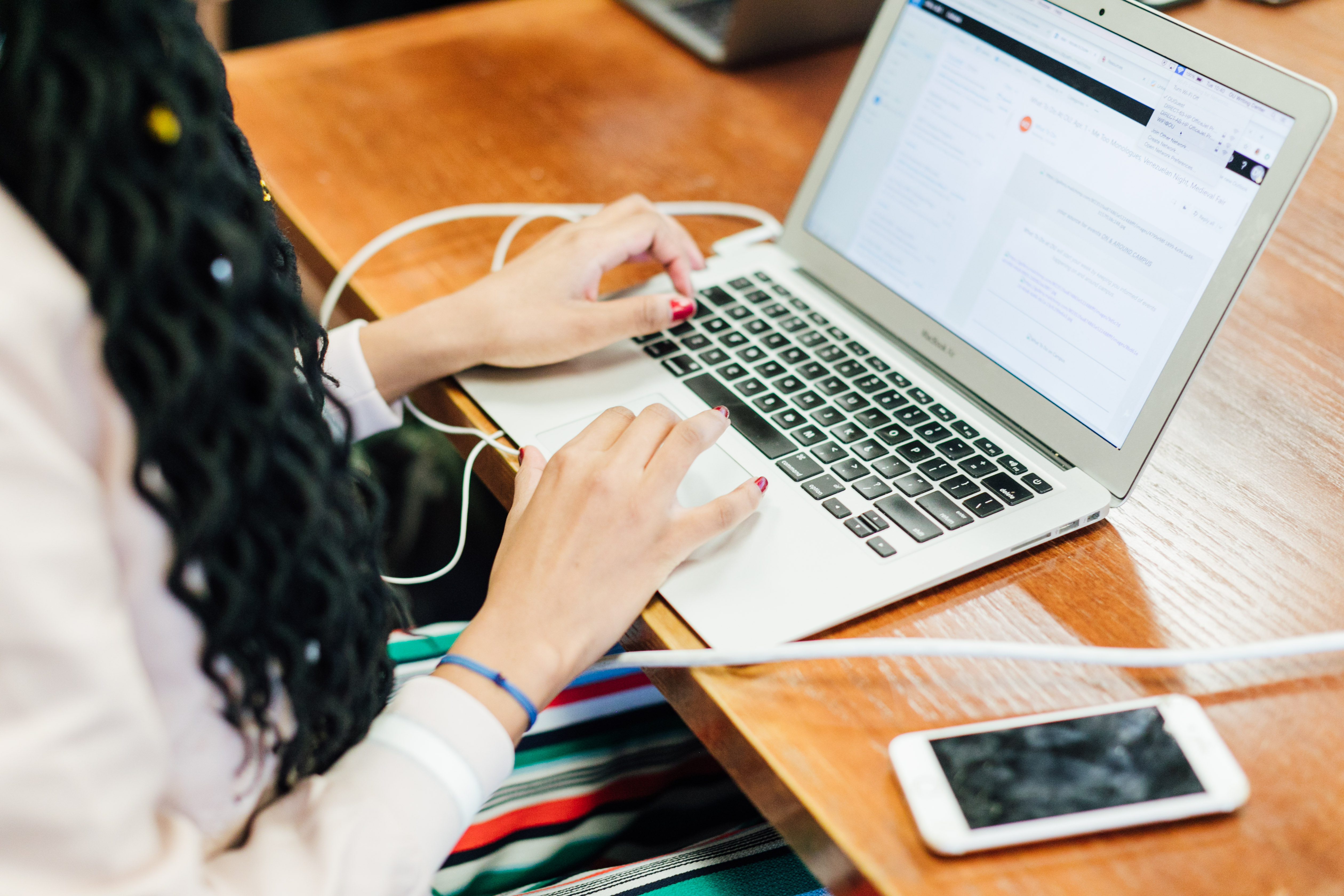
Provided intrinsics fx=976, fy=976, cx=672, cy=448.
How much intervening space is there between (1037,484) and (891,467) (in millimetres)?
87

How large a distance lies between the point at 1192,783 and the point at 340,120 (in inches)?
36.2

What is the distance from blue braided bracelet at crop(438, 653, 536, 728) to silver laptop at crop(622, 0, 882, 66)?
0.83 meters

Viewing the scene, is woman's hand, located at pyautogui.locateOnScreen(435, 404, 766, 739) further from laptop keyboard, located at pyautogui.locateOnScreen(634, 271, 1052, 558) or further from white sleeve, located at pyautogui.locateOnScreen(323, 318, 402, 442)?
white sleeve, located at pyautogui.locateOnScreen(323, 318, 402, 442)

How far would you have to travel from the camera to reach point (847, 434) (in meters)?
0.62

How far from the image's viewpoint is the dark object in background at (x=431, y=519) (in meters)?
0.96

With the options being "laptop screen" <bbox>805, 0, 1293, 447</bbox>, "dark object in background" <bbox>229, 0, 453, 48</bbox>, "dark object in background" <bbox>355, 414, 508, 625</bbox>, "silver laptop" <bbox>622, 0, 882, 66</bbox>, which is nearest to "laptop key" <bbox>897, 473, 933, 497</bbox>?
"laptop screen" <bbox>805, 0, 1293, 447</bbox>

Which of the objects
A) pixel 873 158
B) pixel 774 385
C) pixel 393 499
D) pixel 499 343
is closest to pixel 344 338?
pixel 499 343

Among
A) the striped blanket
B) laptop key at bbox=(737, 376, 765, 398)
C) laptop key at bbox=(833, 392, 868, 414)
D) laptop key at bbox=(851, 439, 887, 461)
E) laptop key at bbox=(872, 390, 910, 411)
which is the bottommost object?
the striped blanket

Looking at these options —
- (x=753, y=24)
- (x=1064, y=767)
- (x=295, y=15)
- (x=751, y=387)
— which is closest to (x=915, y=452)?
(x=751, y=387)

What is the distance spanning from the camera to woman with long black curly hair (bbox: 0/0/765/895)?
0.33m

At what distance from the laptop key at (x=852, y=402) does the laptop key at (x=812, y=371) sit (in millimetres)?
27

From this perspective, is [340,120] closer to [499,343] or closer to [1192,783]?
[499,343]

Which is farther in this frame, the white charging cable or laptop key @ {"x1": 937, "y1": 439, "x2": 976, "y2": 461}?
the white charging cable

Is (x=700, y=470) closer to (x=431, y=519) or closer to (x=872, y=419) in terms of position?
(x=872, y=419)
